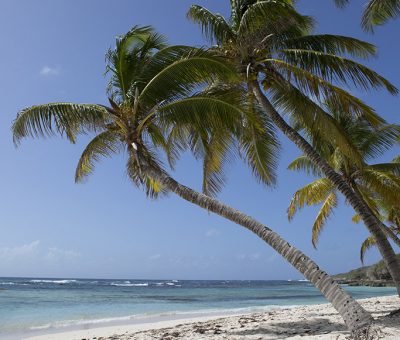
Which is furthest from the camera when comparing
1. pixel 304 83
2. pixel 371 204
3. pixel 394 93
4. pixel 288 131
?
pixel 371 204

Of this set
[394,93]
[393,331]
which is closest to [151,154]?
[394,93]

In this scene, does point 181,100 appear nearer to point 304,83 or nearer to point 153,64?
point 153,64

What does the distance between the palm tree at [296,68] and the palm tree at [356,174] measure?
73.1 inches

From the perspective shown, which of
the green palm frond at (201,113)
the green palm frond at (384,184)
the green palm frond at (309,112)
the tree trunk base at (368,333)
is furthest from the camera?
the green palm frond at (384,184)

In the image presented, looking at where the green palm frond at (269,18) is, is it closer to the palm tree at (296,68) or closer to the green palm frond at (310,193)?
the palm tree at (296,68)

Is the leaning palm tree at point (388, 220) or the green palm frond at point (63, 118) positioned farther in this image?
the leaning palm tree at point (388, 220)

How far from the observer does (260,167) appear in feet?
32.5

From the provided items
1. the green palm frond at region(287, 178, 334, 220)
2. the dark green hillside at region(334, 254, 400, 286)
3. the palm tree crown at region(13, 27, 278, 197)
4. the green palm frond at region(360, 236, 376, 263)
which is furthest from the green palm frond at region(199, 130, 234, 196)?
the dark green hillside at region(334, 254, 400, 286)

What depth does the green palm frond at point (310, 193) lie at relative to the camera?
14.9m

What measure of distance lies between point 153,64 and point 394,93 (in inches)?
197

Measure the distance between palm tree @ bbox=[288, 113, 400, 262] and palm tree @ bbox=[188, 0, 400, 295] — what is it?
1.86 meters

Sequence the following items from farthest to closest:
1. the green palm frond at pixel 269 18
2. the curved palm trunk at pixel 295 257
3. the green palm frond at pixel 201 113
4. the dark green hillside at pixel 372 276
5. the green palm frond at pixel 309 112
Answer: the dark green hillside at pixel 372 276 < the green palm frond at pixel 269 18 < the green palm frond at pixel 309 112 < the green palm frond at pixel 201 113 < the curved palm trunk at pixel 295 257

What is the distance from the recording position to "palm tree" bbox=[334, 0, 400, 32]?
8398mm

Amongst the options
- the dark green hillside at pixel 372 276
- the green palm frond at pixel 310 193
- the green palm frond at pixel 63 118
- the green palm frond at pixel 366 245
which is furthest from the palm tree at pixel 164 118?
the dark green hillside at pixel 372 276
